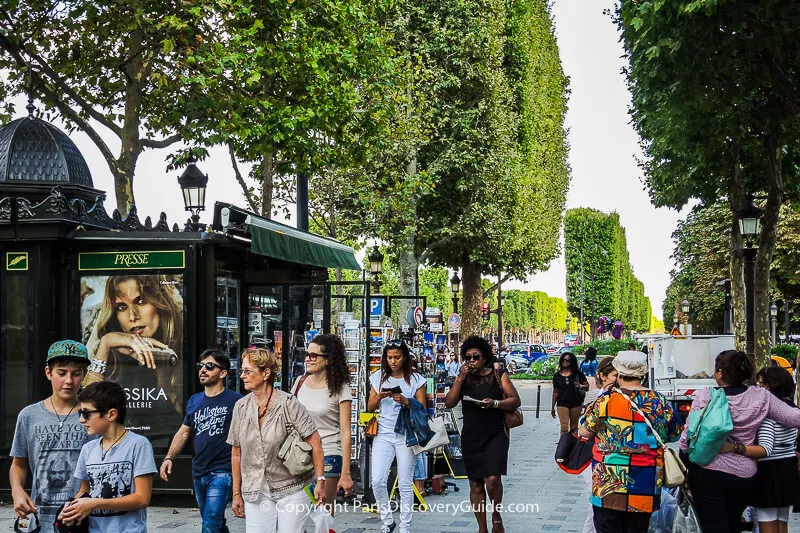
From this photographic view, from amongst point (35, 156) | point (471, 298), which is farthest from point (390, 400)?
point (471, 298)

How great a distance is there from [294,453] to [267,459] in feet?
0.55

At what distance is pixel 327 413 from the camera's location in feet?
24.9

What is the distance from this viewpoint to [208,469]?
6.75 meters

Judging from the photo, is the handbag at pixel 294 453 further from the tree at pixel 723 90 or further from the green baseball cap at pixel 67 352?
the tree at pixel 723 90

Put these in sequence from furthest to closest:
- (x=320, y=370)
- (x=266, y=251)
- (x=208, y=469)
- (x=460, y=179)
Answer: (x=460, y=179), (x=266, y=251), (x=320, y=370), (x=208, y=469)

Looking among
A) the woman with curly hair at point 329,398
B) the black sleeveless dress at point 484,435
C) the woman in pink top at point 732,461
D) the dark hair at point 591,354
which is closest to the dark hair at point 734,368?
the woman in pink top at point 732,461

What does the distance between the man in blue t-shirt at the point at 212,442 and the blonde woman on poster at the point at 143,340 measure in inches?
155

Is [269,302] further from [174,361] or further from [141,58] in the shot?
[141,58]

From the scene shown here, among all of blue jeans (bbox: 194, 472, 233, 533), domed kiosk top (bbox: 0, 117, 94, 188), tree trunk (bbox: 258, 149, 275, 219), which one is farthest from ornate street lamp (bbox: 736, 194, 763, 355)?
blue jeans (bbox: 194, 472, 233, 533)

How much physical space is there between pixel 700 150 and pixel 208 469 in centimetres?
1223

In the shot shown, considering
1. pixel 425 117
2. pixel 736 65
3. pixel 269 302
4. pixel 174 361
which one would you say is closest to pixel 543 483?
pixel 269 302

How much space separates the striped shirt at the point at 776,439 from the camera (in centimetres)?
720

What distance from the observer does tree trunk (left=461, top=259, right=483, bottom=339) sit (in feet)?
129

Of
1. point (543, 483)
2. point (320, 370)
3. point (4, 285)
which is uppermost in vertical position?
point (4, 285)
